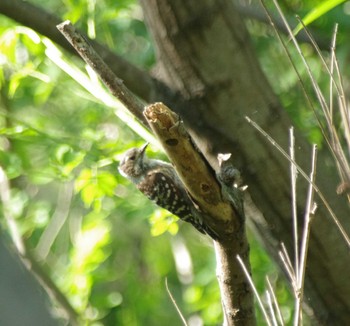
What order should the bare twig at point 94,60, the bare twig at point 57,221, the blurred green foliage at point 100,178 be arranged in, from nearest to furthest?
the bare twig at point 94,60, the blurred green foliage at point 100,178, the bare twig at point 57,221

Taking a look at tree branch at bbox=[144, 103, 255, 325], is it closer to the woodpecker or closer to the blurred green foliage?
the woodpecker

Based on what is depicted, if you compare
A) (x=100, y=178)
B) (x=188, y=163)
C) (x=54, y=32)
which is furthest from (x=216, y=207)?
(x=100, y=178)

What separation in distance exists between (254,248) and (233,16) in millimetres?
1893

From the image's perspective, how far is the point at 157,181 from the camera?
3.51 m

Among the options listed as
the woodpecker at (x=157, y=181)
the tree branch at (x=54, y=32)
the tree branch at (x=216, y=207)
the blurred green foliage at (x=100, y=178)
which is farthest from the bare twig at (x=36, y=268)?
the tree branch at (x=216, y=207)

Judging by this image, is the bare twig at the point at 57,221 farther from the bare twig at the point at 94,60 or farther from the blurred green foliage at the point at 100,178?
the bare twig at the point at 94,60

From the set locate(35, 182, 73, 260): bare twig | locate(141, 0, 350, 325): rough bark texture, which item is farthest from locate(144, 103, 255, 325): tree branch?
locate(35, 182, 73, 260): bare twig

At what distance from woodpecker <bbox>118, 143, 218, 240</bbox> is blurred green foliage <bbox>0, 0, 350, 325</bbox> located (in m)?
0.08

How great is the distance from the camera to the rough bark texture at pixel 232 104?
2816mm

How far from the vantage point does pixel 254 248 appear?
4.53 metres

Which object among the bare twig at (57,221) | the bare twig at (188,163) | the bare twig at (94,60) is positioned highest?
the bare twig at (94,60)

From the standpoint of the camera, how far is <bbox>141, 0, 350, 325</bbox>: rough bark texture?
282cm

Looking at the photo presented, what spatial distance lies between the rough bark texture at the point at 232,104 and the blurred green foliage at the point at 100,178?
2.15 feet

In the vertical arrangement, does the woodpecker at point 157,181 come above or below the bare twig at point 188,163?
below
